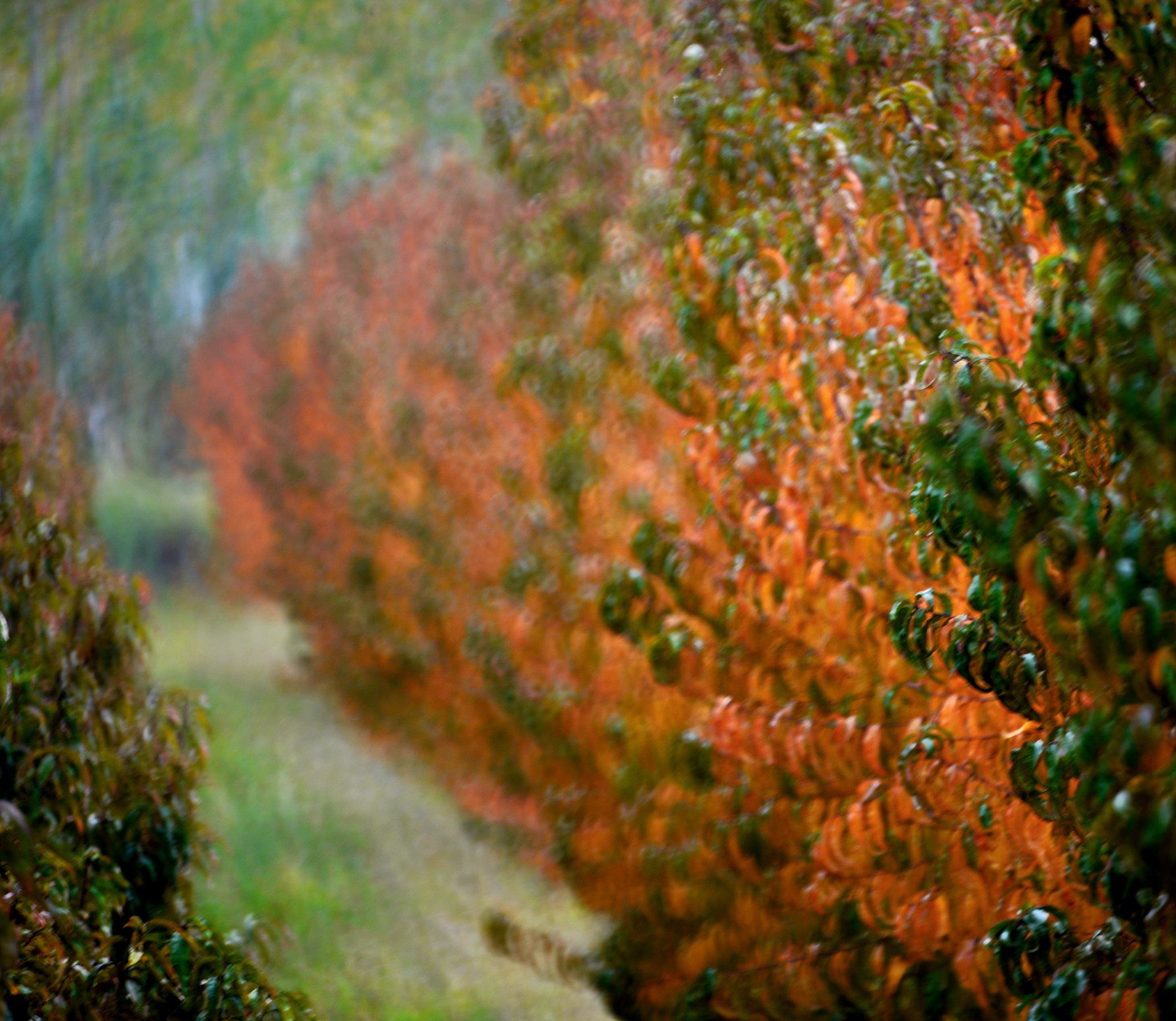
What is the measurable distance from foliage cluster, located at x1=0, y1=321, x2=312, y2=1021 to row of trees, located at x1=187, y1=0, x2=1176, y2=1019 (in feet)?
A: 4.78

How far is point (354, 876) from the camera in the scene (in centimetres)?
963

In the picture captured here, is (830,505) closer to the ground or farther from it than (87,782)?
farther from it

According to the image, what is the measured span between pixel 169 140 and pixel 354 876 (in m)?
11.3

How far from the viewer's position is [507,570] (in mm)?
7777

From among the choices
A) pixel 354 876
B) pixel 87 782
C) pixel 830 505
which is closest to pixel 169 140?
pixel 354 876

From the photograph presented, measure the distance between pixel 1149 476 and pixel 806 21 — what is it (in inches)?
97.3

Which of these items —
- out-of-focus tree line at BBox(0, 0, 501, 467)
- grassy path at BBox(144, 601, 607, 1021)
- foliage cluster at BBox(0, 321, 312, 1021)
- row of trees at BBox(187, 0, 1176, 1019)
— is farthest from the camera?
out-of-focus tree line at BBox(0, 0, 501, 467)

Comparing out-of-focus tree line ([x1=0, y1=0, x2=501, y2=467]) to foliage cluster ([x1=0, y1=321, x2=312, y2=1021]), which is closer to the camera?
foliage cluster ([x1=0, y1=321, x2=312, y2=1021])

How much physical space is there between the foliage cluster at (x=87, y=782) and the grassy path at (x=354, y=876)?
0.69m

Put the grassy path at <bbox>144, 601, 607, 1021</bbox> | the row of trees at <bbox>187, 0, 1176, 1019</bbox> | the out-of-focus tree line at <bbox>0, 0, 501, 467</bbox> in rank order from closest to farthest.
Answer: the row of trees at <bbox>187, 0, 1176, 1019</bbox>
the grassy path at <bbox>144, 601, 607, 1021</bbox>
the out-of-focus tree line at <bbox>0, 0, 501, 467</bbox>

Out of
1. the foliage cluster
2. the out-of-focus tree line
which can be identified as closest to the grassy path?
the foliage cluster

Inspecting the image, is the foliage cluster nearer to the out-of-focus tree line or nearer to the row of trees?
the row of trees

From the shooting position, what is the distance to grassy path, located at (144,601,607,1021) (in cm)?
685

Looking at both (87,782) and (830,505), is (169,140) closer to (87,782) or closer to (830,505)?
(830,505)
